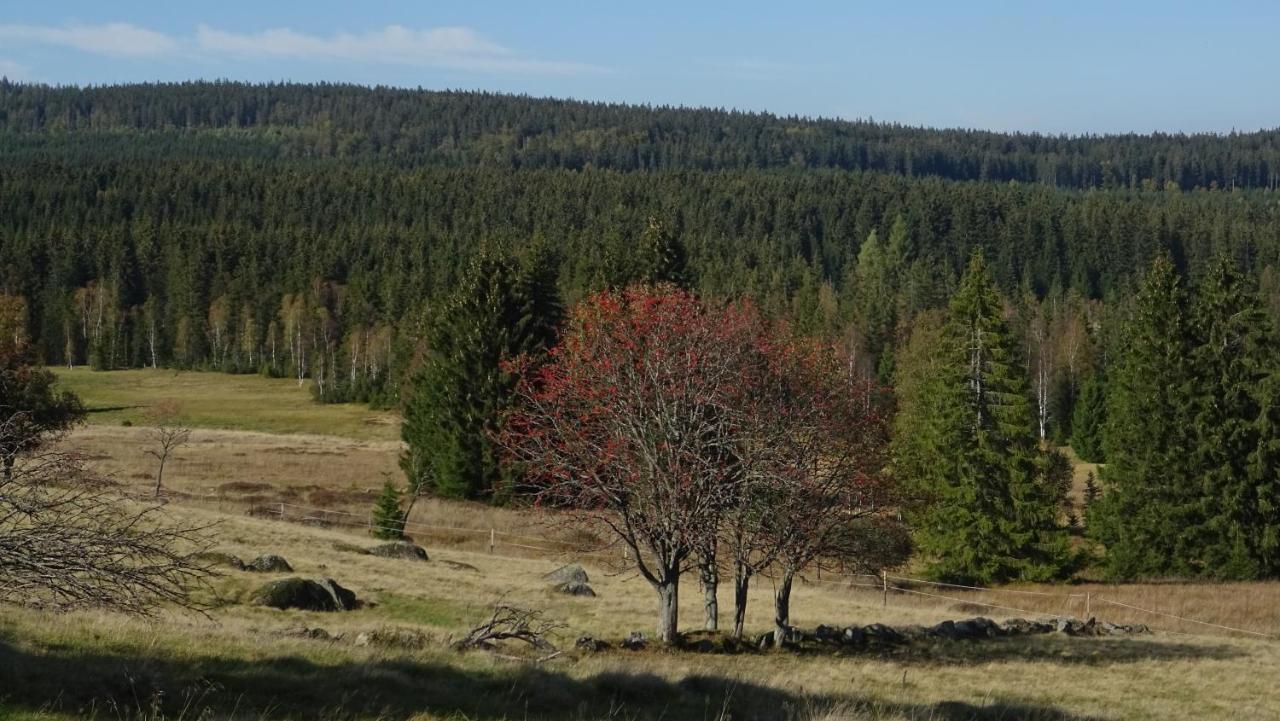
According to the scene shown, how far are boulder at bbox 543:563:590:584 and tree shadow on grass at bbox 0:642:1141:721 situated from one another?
16.4 meters

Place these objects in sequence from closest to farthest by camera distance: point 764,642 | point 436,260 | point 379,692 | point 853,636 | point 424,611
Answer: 1. point 379,692
2. point 764,642
3. point 853,636
4. point 424,611
5. point 436,260

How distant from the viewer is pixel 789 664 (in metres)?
21.4

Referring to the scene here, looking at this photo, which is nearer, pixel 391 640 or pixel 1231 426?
pixel 391 640

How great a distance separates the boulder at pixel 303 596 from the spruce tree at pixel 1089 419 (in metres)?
66.5

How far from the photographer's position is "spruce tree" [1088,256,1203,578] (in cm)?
4288

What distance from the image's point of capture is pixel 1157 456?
4328 centimetres

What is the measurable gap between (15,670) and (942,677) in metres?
16.0

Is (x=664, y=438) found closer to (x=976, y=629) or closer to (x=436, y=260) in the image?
(x=976, y=629)

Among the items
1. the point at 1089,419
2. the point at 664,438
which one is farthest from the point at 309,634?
Answer: the point at 1089,419

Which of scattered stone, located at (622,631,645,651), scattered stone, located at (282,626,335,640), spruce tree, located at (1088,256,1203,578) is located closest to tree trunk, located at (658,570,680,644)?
scattered stone, located at (622,631,645,651)

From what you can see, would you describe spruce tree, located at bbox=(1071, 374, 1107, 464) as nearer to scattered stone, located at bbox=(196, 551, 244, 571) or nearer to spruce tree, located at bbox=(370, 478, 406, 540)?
spruce tree, located at bbox=(370, 478, 406, 540)

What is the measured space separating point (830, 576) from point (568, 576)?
13.0 metres

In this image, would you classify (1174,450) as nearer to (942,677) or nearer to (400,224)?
→ (942,677)

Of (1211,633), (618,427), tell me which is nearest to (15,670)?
(618,427)
